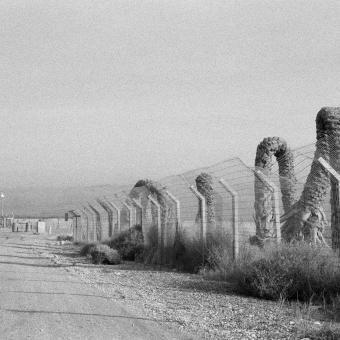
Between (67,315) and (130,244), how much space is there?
15.4 meters

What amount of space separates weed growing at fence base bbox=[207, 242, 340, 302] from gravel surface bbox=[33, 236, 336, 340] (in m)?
0.35

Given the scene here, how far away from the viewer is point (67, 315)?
10117mm

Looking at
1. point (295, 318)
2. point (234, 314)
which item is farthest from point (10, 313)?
point (295, 318)

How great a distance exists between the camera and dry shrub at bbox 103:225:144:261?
24.8 metres

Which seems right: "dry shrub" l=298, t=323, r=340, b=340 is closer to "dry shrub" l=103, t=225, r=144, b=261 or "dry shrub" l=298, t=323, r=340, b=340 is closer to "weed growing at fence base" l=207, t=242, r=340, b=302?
"weed growing at fence base" l=207, t=242, r=340, b=302

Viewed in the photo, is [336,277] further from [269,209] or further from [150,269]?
[150,269]

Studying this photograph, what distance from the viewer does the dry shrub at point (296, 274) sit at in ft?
37.6

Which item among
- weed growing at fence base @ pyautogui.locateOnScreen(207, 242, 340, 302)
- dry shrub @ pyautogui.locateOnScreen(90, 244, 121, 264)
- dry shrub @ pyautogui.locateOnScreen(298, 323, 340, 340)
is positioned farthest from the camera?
dry shrub @ pyautogui.locateOnScreen(90, 244, 121, 264)

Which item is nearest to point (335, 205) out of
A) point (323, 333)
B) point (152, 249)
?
point (323, 333)

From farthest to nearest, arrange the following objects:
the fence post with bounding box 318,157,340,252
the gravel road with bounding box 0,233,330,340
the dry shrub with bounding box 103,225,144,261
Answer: the dry shrub with bounding box 103,225,144,261 < the fence post with bounding box 318,157,340,252 < the gravel road with bounding box 0,233,330,340

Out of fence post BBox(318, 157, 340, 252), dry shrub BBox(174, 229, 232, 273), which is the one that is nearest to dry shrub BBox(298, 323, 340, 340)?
fence post BBox(318, 157, 340, 252)

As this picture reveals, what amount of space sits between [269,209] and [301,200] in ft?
3.89

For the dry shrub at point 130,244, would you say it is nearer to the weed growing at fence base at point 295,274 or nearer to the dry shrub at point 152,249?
the dry shrub at point 152,249

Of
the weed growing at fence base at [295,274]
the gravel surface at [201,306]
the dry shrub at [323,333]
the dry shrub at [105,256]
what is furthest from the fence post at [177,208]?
the dry shrub at [323,333]
